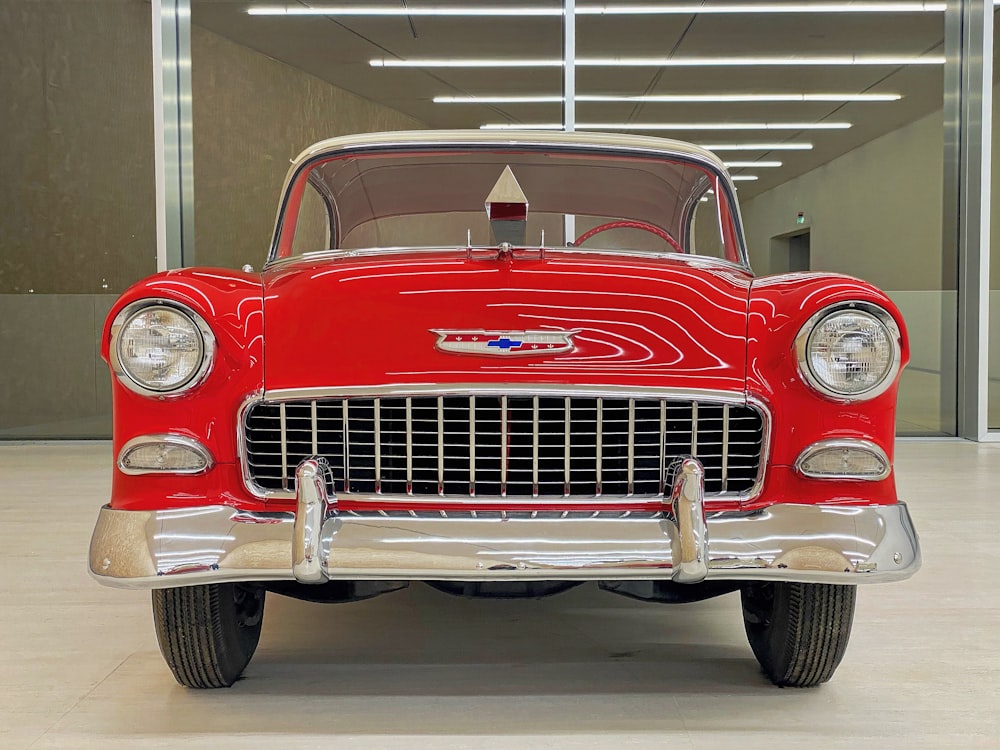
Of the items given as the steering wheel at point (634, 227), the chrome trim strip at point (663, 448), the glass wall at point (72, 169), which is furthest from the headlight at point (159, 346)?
the glass wall at point (72, 169)

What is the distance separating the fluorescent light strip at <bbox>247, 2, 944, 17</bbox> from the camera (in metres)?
6.00

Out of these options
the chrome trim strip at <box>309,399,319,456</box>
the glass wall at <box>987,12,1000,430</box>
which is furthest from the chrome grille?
the glass wall at <box>987,12,1000,430</box>

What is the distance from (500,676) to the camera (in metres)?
1.95

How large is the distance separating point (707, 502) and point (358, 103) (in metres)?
5.09

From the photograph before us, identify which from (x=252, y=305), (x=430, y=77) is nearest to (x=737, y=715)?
(x=252, y=305)

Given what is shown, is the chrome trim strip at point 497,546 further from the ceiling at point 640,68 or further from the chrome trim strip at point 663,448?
the ceiling at point 640,68

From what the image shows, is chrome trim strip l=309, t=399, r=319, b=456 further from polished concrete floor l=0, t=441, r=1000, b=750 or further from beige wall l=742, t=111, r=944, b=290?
beige wall l=742, t=111, r=944, b=290

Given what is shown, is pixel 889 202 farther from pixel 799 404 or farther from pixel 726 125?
pixel 799 404

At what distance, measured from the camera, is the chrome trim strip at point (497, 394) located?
5.15 ft

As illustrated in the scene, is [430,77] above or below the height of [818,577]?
above

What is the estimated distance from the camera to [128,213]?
19.7 ft

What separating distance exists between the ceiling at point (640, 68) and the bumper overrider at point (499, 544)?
4.79 metres

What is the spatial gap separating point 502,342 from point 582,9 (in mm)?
5044

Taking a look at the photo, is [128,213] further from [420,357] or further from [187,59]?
[420,357]
